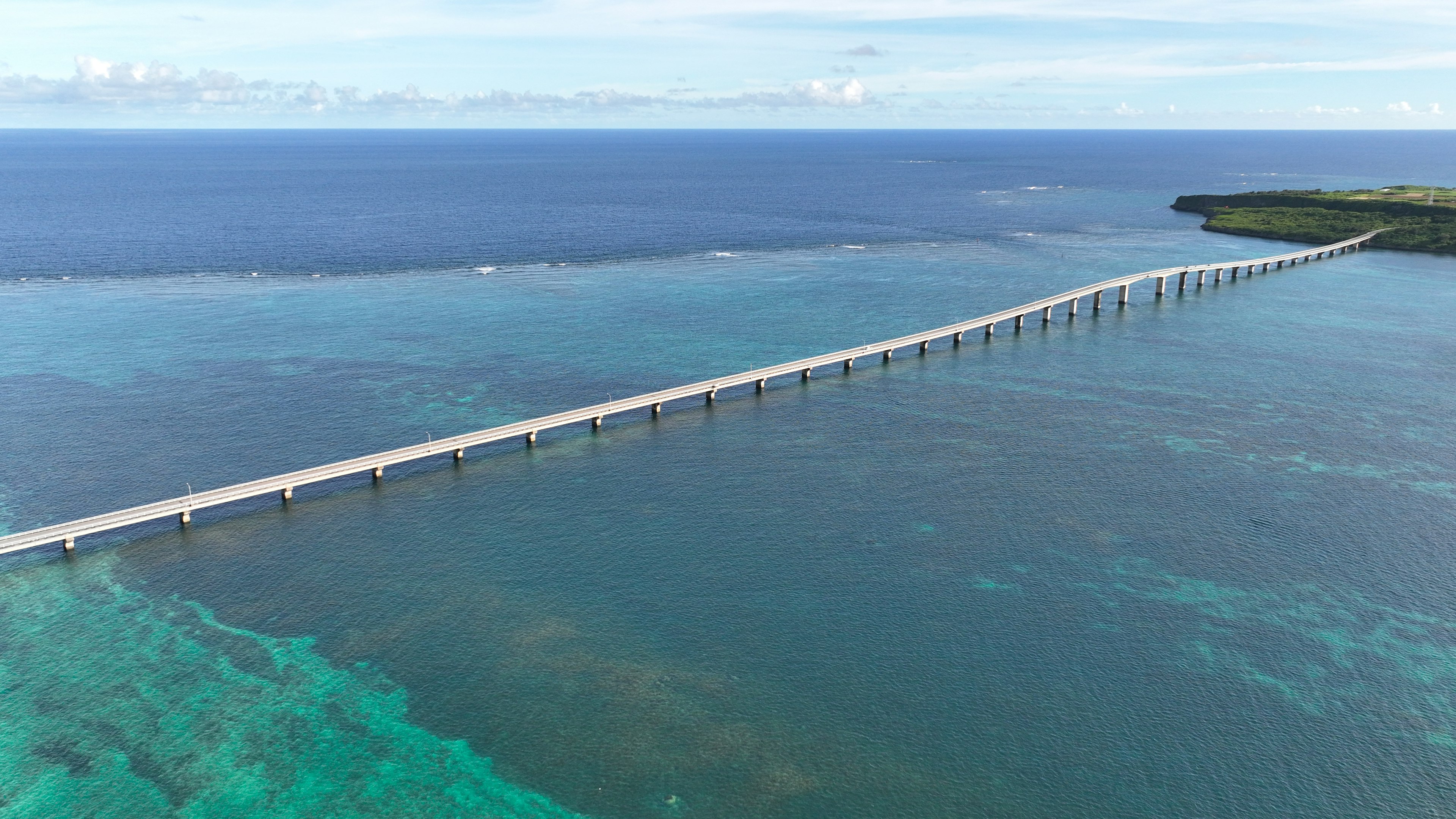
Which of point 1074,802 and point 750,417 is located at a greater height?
point 750,417

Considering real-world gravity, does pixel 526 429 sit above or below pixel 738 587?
above

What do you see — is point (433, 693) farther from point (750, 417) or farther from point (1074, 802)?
point (750, 417)

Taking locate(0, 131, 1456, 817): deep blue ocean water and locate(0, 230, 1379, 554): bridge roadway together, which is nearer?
locate(0, 131, 1456, 817): deep blue ocean water

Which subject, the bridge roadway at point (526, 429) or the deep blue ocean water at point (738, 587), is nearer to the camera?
the deep blue ocean water at point (738, 587)

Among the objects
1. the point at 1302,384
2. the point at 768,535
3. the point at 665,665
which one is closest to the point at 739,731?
the point at 665,665
